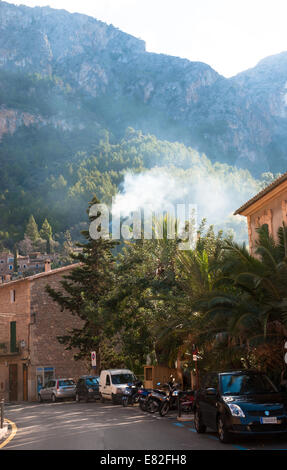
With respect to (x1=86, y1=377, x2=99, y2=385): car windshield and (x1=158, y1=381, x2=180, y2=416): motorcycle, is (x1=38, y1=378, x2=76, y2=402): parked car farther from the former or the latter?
(x1=158, y1=381, x2=180, y2=416): motorcycle

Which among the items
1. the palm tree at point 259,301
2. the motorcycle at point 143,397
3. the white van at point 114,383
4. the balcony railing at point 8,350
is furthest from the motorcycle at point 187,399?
the balcony railing at point 8,350

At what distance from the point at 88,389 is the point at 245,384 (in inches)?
854

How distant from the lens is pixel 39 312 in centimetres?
4675

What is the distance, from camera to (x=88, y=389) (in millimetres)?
33656

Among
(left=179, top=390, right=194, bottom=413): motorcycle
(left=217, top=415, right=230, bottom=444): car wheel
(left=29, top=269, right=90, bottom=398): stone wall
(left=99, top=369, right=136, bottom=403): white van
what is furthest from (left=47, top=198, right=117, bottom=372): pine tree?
(left=217, top=415, right=230, bottom=444): car wheel

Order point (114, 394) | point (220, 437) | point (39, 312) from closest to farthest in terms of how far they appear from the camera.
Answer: point (220, 437)
point (114, 394)
point (39, 312)

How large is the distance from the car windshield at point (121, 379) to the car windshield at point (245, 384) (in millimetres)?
18149

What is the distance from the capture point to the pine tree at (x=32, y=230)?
16260 cm

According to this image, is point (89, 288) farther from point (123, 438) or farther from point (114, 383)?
point (123, 438)

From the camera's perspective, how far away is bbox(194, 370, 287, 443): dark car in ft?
39.2

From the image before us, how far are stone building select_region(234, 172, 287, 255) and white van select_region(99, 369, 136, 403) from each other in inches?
393

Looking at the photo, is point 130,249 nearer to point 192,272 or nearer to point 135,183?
point 192,272

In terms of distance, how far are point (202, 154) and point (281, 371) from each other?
177m
